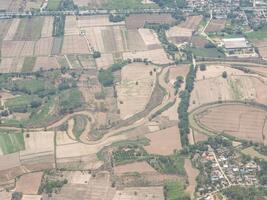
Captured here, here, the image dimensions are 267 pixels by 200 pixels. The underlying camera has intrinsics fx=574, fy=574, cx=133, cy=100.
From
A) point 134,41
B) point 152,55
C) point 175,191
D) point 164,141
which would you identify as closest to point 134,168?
point 175,191

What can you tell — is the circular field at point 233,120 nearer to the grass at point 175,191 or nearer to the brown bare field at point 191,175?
the brown bare field at point 191,175

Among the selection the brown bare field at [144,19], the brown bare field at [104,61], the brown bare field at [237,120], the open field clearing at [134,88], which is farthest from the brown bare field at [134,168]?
the brown bare field at [144,19]

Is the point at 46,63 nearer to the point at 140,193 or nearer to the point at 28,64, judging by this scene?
the point at 28,64

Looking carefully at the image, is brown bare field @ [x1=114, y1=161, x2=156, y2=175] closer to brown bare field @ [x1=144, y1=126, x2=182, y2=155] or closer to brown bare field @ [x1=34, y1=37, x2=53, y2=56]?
brown bare field @ [x1=144, y1=126, x2=182, y2=155]

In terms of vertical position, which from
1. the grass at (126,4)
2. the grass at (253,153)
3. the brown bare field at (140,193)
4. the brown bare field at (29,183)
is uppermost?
the grass at (126,4)

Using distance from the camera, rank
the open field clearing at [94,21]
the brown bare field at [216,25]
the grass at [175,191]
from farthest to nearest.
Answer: the open field clearing at [94,21] → the brown bare field at [216,25] → the grass at [175,191]

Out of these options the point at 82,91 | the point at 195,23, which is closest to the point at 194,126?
the point at 82,91

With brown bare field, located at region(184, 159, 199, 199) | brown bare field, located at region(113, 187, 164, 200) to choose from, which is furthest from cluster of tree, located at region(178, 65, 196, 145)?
brown bare field, located at region(113, 187, 164, 200)
